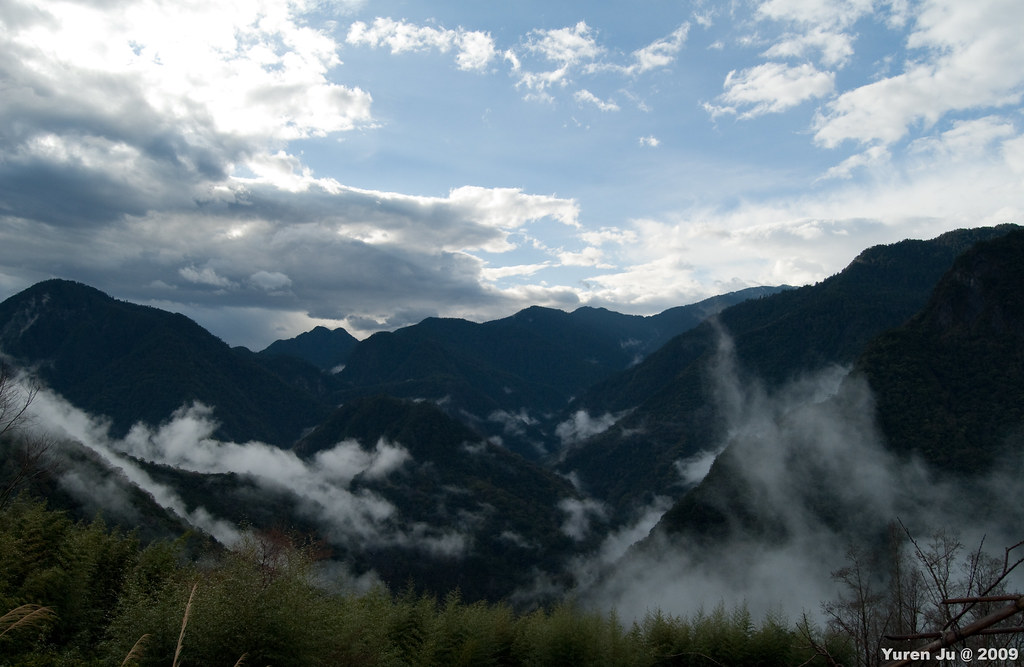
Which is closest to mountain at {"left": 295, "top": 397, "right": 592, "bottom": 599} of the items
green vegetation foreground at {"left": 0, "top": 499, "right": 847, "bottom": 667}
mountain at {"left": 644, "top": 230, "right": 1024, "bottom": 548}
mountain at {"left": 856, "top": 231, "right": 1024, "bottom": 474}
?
mountain at {"left": 644, "top": 230, "right": 1024, "bottom": 548}

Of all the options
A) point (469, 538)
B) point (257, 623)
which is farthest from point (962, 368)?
point (469, 538)

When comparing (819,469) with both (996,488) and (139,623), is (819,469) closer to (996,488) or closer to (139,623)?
(996,488)

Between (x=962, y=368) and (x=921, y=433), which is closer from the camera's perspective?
(x=921, y=433)

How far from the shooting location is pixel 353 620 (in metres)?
19.9

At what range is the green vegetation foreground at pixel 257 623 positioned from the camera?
13805 mm

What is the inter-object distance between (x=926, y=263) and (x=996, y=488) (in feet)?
502

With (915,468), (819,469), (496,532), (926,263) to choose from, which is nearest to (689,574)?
(819,469)

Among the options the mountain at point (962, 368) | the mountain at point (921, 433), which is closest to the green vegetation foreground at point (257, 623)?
the mountain at point (921, 433)

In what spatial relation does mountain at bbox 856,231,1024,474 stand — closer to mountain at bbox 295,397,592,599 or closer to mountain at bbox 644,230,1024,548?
mountain at bbox 644,230,1024,548

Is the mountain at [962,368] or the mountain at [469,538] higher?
the mountain at [962,368]

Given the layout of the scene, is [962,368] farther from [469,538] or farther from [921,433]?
[469,538]

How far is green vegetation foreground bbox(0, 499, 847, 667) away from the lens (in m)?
13.8

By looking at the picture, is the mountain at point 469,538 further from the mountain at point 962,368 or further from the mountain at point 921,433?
the mountain at point 962,368

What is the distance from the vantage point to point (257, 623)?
13.9 metres
